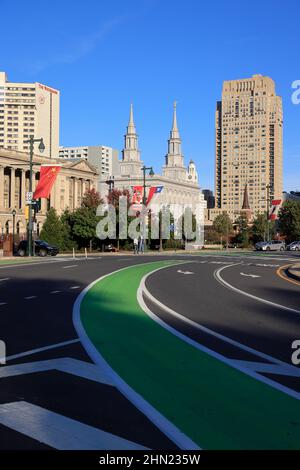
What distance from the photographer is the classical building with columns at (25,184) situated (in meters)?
118

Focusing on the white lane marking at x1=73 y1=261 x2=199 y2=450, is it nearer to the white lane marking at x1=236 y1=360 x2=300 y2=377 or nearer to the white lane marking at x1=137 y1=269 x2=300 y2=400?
the white lane marking at x1=137 y1=269 x2=300 y2=400

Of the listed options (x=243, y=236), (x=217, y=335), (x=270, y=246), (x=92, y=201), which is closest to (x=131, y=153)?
(x=243, y=236)

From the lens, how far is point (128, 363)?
797 cm

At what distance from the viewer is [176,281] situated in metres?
21.8

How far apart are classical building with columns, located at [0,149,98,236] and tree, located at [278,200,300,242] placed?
42.9 meters

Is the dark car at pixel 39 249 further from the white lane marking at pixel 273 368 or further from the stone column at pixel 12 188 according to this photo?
the stone column at pixel 12 188

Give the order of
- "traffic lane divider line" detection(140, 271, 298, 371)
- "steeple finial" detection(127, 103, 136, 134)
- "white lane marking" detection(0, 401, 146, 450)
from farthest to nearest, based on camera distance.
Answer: "steeple finial" detection(127, 103, 136, 134), "traffic lane divider line" detection(140, 271, 298, 371), "white lane marking" detection(0, 401, 146, 450)

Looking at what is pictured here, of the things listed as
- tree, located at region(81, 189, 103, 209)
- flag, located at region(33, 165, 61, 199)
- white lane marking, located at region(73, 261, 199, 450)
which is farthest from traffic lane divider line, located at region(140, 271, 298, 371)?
tree, located at region(81, 189, 103, 209)

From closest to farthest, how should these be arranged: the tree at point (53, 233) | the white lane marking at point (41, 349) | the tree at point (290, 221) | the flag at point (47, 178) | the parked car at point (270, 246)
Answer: the white lane marking at point (41, 349)
the flag at point (47, 178)
the tree at point (53, 233)
the parked car at point (270, 246)
the tree at point (290, 221)

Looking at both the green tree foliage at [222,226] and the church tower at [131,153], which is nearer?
the green tree foliage at [222,226]

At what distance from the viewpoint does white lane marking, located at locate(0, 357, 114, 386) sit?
7211 mm

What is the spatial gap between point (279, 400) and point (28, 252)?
40089 mm

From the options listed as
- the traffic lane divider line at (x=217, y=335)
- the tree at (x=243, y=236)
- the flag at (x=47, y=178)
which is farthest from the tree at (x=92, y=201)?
the traffic lane divider line at (x=217, y=335)

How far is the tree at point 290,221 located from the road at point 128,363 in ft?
304
